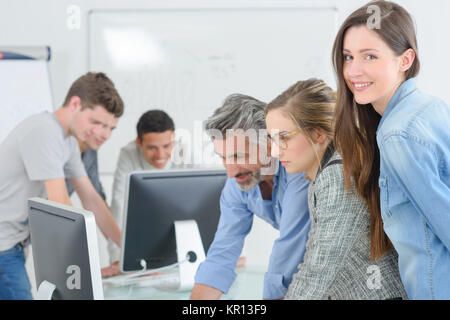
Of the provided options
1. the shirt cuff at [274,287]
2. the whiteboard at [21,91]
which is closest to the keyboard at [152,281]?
the shirt cuff at [274,287]

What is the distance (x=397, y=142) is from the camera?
79 centimetres

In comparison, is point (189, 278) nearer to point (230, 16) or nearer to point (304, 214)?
point (304, 214)

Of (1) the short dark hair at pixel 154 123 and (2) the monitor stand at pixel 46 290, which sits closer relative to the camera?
(2) the monitor stand at pixel 46 290

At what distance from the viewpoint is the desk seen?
1.44 meters

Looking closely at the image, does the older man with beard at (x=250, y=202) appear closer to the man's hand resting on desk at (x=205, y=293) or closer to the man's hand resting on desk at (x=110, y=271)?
the man's hand resting on desk at (x=205, y=293)

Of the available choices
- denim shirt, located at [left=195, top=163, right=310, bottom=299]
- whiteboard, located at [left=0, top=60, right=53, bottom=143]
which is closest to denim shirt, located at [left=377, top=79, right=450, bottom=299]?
denim shirt, located at [left=195, top=163, right=310, bottom=299]

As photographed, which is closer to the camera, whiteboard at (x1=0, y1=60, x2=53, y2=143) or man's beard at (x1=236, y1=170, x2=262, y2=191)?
man's beard at (x1=236, y1=170, x2=262, y2=191)

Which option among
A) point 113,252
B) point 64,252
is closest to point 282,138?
point 64,252

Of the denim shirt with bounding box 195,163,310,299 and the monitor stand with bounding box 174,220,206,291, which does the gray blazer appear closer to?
the denim shirt with bounding box 195,163,310,299

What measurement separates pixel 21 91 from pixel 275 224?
1.74 m

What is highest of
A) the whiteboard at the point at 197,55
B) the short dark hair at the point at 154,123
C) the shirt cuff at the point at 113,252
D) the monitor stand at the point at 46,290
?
the whiteboard at the point at 197,55

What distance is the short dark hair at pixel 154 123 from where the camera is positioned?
7.72 feet

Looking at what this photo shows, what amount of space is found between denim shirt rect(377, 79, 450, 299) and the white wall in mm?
1678

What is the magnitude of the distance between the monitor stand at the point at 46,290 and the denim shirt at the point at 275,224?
47 centimetres
